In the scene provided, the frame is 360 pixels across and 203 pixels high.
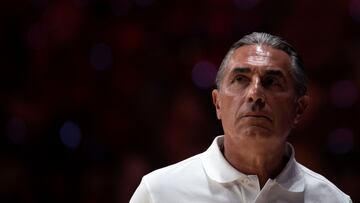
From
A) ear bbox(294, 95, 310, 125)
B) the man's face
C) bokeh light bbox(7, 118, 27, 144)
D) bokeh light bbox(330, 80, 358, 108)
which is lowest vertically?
bokeh light bbox(330, 80, 358, 108)

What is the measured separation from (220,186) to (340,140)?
1.44m

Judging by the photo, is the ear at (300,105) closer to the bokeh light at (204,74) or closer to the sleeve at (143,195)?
the sleeve at (143,195)

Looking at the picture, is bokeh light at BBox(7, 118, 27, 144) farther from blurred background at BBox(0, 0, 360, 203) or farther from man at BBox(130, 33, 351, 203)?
man at BBox(130, 33, 351, 203)

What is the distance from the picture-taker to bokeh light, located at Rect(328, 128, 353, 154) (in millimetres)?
3244

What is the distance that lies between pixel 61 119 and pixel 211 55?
73 centimetres

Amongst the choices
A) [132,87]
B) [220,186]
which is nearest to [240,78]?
[220,186]

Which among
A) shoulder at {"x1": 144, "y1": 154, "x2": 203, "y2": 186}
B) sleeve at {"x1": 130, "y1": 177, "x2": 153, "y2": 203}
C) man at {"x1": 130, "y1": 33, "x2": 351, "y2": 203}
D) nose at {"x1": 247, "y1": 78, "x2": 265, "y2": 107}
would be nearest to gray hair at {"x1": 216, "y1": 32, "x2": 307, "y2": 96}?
man at {"x1": 130, "y1": 33, "x2": 351, "y2": 203}

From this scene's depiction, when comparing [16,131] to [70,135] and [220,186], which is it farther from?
[220,186]

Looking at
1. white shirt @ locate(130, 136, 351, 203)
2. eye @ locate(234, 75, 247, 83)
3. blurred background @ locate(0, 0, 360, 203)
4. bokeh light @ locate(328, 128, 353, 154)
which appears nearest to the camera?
white shirt @ locate(130, 136, 351, 203)

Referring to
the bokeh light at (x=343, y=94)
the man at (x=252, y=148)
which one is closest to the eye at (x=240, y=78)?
the man at (x=252, y=148)

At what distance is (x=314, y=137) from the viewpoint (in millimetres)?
3225

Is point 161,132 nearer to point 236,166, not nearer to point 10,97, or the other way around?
point 10,97

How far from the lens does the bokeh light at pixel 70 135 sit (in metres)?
3.15

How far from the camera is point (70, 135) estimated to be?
10.4 ft
